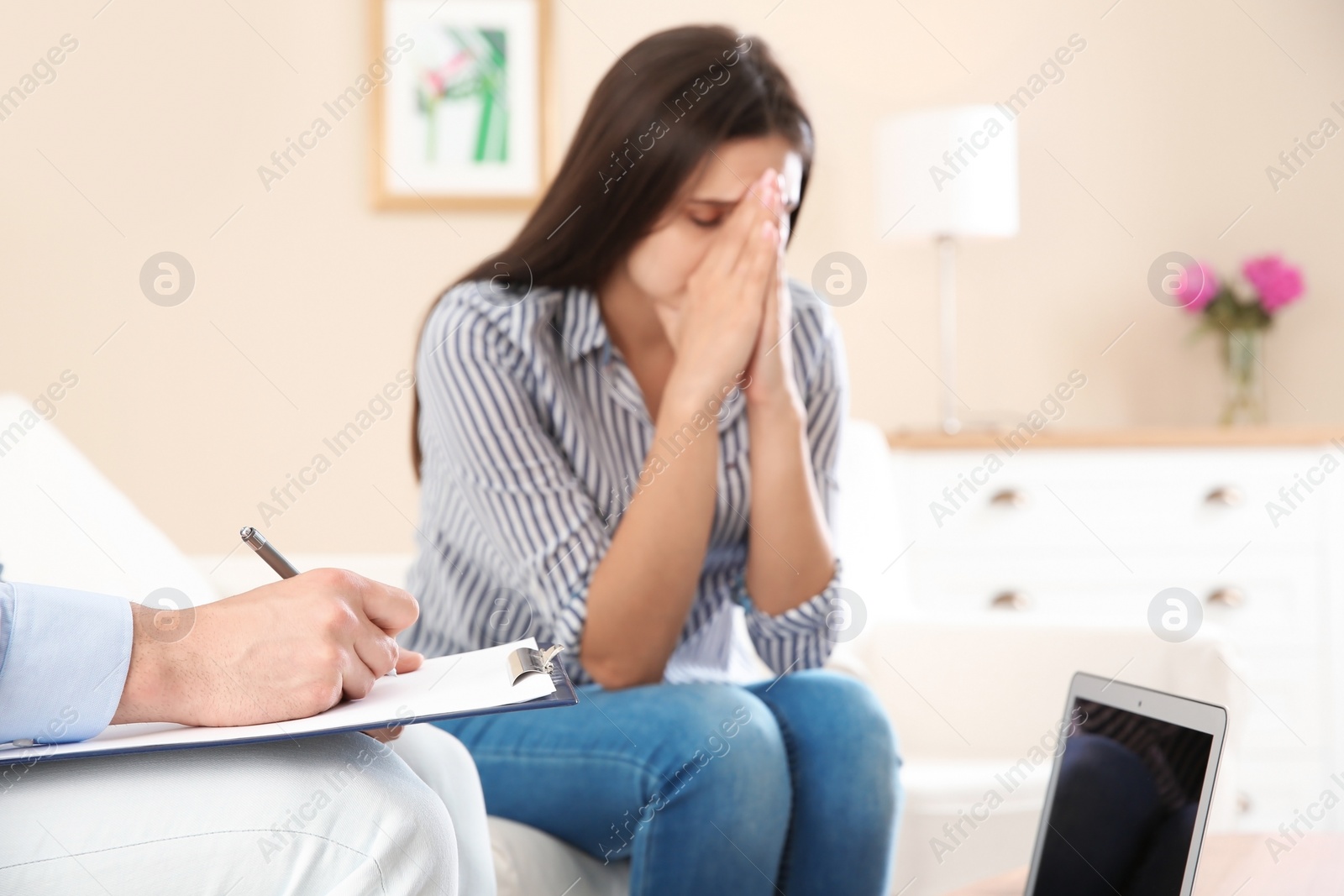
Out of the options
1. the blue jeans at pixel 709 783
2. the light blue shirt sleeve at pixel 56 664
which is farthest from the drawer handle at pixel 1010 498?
the light blue shirt sleeve at pixel 56 664

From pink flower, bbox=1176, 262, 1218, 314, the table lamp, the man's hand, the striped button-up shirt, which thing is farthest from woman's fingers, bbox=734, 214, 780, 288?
pink flower, bbox=1176, 262, 1218, 314

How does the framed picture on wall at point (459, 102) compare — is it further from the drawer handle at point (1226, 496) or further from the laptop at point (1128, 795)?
the laptop at point (1128, 795)

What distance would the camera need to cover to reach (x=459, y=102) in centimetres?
249

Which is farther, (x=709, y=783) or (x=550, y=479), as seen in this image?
(x=550, y=479)

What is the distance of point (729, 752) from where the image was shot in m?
0.85

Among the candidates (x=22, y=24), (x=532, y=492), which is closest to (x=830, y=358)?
(x=532, y=492)

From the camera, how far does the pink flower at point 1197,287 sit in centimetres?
246

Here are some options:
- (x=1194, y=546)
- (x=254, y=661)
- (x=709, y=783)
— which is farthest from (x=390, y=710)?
(x=1194, y=546)

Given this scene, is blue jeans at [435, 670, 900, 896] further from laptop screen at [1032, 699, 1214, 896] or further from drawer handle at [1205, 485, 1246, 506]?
drawer handle at [1205, 485, 1246, 506]

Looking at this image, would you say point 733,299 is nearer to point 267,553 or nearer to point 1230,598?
point 267,553

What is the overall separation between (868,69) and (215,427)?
1.61 metres

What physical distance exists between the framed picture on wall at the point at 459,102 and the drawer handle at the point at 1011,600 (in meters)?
1.27

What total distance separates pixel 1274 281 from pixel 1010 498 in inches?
31.5

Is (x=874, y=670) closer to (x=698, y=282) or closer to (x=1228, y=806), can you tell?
(x=1228, y=806)
